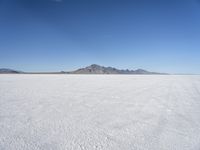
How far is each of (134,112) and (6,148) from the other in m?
2.42

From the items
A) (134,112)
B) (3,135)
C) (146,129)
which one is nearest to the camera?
(3,135)

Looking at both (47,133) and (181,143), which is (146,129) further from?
(47,133)

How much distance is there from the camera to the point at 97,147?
6.59 ft

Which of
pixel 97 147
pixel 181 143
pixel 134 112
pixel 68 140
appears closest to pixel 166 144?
pixel 181 143

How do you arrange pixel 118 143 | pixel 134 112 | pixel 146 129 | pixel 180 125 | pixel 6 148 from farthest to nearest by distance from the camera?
pixel 134 112 < pixel 180 125 < pixel 146 129 < pixel 118 143 < pixel 6 148

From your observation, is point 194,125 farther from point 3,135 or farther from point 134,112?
point 3,135

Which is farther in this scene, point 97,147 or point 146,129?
point 146,129

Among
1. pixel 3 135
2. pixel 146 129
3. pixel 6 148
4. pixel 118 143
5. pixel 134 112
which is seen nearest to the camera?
pixel 6 148

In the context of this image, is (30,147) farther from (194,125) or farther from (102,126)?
(194,125)

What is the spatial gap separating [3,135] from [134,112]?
2.38 m

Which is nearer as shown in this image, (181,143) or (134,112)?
(181,143)

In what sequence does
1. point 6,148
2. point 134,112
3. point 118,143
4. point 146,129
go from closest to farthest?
point 6,148
point 118,143
point 146,129
point 134,112

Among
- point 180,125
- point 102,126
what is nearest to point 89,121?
point 102,126

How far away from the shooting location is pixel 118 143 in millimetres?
2127
